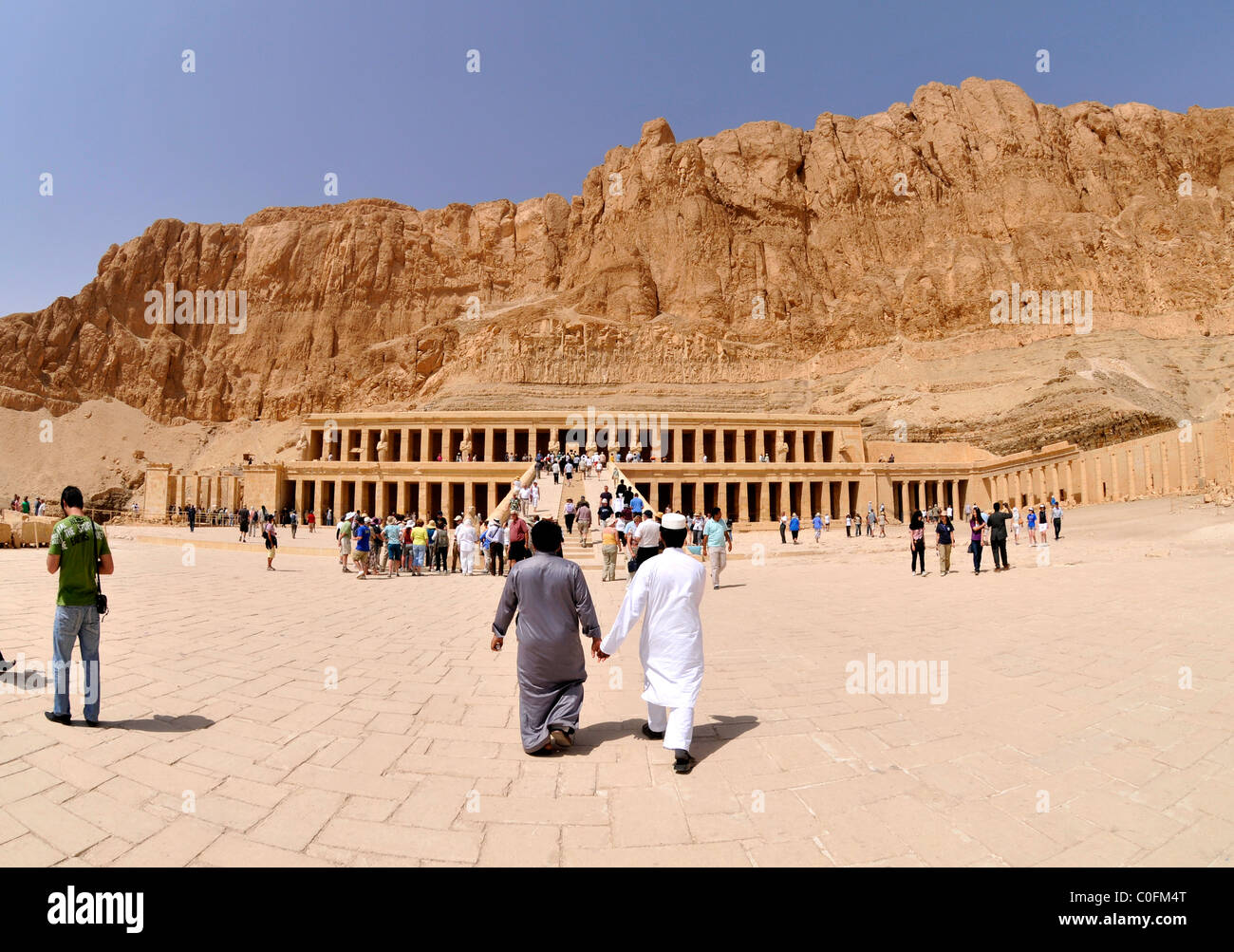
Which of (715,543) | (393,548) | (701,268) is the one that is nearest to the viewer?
(715,543)

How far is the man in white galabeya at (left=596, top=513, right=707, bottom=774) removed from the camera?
449 cm

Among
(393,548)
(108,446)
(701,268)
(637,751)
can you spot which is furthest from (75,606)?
(701,268)

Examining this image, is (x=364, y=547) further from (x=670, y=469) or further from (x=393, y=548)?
(x=670, y=469)

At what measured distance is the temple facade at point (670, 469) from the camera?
3809 centimetres

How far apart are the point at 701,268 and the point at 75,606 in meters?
78.1

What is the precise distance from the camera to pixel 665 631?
4.59 m

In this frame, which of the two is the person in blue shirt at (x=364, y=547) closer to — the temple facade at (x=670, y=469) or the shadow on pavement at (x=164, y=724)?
the shadow on pavement at (x=164, y=724)

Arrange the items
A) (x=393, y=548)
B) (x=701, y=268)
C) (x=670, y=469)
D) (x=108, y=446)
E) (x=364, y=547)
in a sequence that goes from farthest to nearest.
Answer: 1. (x=701, y=268)
2. (x=108, y=446)
3. (x=670, y=469)
4. (x=393, y=548)
5. (x=364, y=547)

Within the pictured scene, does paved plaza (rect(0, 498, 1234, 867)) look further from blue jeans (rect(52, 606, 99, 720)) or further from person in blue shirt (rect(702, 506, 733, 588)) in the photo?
person in blue shirt (rect(702, 506, 733, 588))

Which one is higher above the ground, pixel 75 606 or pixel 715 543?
pixel 75 606

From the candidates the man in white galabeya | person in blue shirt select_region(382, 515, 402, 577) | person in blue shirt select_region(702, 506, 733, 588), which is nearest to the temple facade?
person in blue shirt select_region(382, 515, 402, 577)

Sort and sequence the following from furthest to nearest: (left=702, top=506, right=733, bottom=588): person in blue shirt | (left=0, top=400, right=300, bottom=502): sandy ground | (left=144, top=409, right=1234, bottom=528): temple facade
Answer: (left=0, top=400, right=300, bottom=502): sandy ground → (left=144, top=409, right=1234, bottom=528): temple facade → (left=702, top=506, right=733, bottom=588): person in blue shirt

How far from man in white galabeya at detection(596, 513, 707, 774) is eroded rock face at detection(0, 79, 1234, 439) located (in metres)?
64.9

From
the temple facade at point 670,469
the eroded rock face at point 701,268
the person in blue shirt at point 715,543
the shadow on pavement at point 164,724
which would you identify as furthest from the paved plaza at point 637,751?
the eroded rock face at point 701,268
